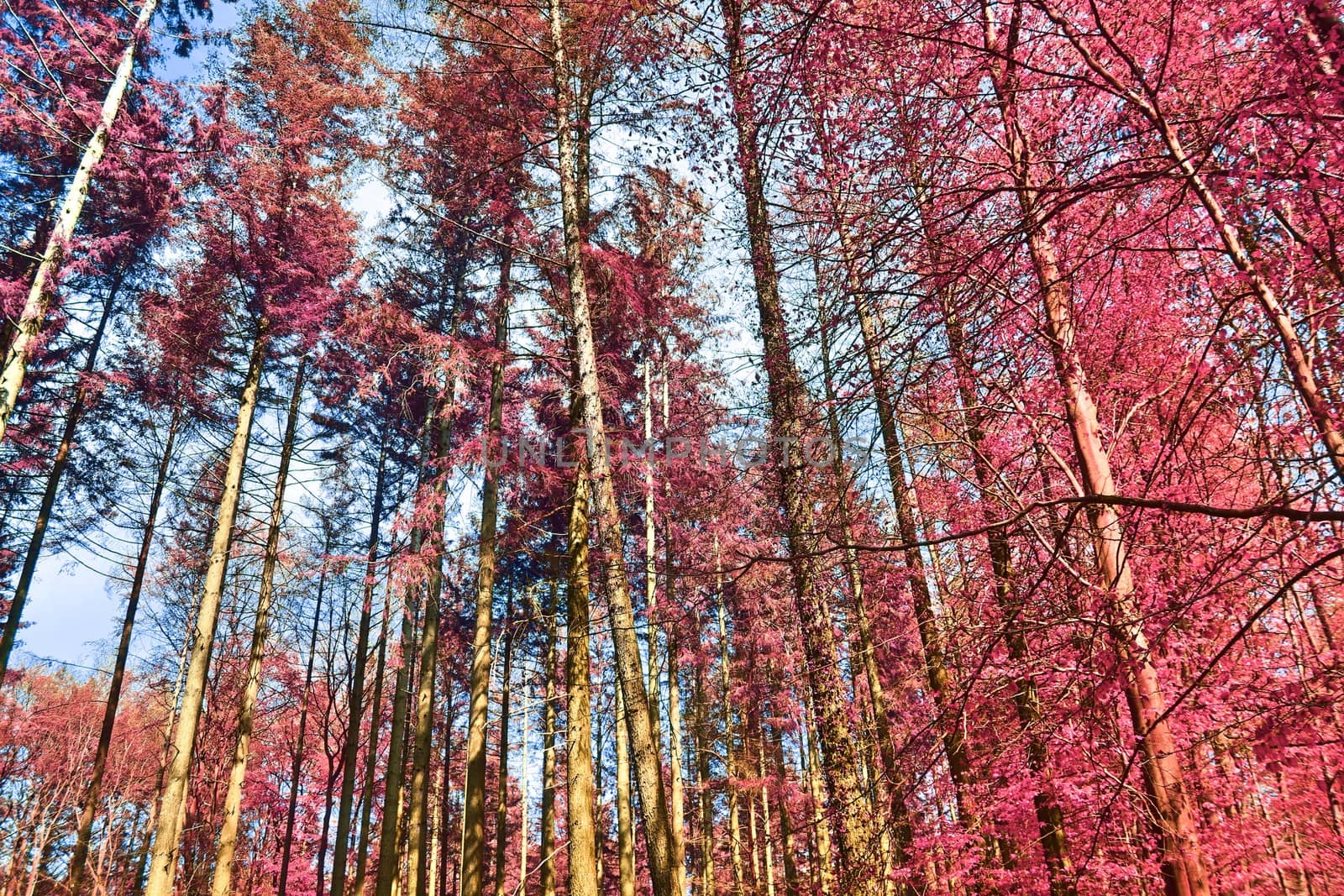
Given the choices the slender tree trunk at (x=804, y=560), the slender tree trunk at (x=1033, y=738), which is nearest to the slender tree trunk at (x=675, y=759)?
the slender tree trunk at (x=804, y=560)

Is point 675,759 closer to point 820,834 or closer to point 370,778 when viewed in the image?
point 820,834

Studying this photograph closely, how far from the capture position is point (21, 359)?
24.4 feet

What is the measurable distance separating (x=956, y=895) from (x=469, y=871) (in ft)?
21.7

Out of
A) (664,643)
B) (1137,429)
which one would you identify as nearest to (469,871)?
(664,643)

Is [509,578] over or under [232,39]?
under

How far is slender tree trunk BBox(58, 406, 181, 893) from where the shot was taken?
10859 millimetres

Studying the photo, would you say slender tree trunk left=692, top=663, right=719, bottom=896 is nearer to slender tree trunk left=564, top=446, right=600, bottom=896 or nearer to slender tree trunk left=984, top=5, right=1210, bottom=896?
slender tree trunk left=564, top=446, right=600, bottom=896

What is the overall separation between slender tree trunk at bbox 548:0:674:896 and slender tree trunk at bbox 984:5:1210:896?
328 centimetres

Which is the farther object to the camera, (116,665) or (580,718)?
(116,665)

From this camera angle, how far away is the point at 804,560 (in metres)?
4.68

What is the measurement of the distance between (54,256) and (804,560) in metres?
9.46

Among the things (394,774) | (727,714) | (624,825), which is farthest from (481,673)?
(727,714)

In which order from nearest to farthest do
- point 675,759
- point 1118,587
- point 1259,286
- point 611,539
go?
point 1259,286 < point 1118,587 < point 611,539 < point 675,759

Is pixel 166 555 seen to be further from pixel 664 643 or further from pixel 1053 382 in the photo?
pixel 1053 382
